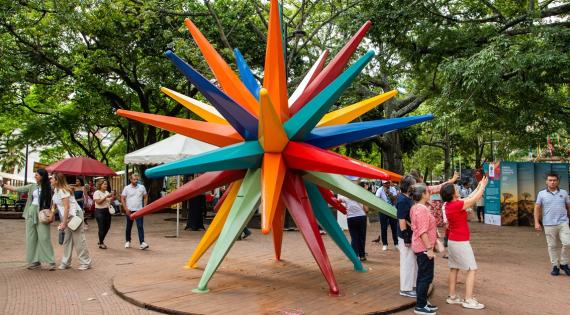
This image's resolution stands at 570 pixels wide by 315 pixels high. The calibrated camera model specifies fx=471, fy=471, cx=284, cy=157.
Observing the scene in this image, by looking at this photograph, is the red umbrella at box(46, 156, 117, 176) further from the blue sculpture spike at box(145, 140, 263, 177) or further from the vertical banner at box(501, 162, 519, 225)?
the vertical banner at box(501, 162, 519, 225)

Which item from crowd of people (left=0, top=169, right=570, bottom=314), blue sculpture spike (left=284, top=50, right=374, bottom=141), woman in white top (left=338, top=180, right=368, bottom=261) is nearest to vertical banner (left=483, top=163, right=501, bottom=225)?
crowd of people (left=0, top=169, right=570, bottom=314)

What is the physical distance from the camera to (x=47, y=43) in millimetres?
19500

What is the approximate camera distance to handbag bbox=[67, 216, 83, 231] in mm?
8416

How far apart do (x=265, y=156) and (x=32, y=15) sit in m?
14.4

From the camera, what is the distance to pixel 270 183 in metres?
6.00

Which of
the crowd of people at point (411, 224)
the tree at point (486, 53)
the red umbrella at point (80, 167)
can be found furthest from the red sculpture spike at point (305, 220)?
the red umbrella at point (80, 167)

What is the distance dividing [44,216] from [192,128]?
3.60 m

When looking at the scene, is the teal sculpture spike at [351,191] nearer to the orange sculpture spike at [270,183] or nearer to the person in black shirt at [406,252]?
the person in black shirt at [406,252]

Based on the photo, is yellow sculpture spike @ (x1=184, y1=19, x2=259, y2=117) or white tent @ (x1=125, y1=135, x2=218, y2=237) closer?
yellow sculpture spike @ (x1=184, y1=19, x2=259, y2=117)

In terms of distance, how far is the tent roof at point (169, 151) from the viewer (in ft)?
45.5

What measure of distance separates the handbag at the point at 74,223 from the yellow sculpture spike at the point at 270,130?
13.7 feet

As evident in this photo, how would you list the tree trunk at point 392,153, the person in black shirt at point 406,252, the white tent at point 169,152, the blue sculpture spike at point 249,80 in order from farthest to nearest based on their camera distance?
the tree trunk at point 392,153, the white tent at point 169,152, the blue sculpture spike at point 249,80, the person in black shirt at point 406,252

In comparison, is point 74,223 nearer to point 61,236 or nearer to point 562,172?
point 61,236

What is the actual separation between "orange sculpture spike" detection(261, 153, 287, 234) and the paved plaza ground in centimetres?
121
